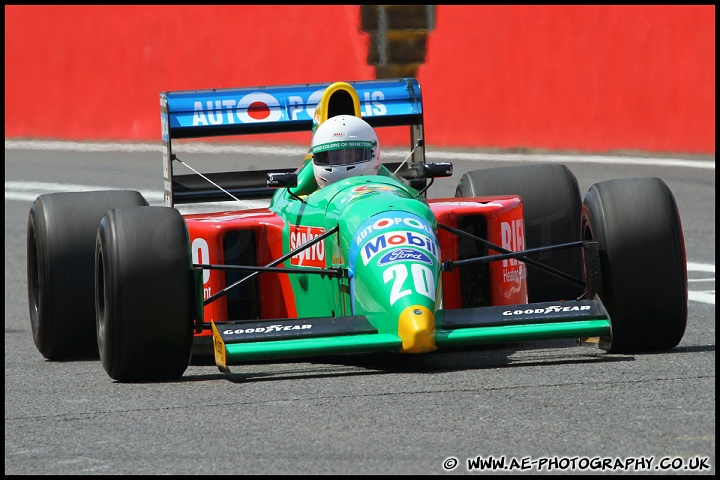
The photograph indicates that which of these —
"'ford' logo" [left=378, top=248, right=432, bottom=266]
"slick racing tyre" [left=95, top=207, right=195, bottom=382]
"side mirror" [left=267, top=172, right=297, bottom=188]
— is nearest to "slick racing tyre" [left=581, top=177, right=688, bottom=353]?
"'ford' logo" [left=378, top=248, right=432, bottom=266]

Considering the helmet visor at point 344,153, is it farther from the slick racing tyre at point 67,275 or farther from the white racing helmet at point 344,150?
the slick racing tyre at point 67,275

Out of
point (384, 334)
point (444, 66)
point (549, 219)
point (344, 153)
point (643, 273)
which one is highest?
point (444, 66)

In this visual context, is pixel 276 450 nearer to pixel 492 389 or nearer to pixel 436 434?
pixel 436 434

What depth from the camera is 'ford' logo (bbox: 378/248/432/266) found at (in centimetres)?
631

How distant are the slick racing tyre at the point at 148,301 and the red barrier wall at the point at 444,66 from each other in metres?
12.1

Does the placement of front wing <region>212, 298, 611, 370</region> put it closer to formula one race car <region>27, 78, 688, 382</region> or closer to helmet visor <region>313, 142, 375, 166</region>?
formula one race car <region>27, 78, 688, 382</region>

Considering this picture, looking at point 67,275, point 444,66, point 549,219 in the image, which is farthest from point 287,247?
point 444,66

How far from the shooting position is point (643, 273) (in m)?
6.61

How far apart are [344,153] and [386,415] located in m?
2.36

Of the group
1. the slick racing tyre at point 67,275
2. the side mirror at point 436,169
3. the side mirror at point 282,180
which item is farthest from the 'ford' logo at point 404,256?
the slick racing tyre at point 67,275

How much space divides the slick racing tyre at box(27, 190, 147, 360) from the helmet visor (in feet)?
4.19

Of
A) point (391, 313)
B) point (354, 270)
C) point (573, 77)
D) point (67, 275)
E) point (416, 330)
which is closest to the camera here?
point (416, 330)

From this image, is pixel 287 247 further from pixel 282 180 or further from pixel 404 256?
pixel 404 256

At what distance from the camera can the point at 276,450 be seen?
190 inches
